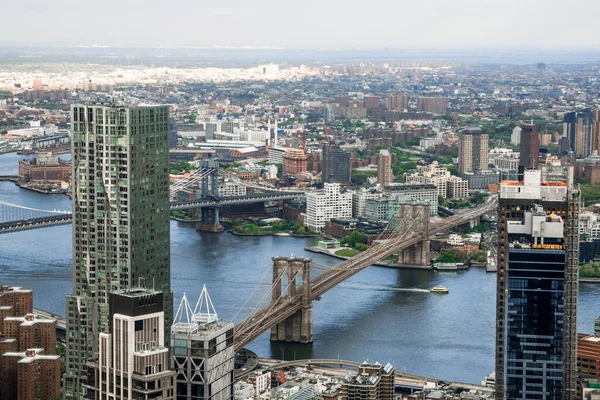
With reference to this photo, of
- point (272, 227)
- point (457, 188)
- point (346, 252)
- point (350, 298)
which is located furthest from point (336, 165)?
point (350, 298)

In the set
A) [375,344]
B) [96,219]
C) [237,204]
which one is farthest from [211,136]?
[96,219]

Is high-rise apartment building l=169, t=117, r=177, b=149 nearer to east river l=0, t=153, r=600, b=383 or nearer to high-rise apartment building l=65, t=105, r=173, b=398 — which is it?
east river l=0, t=153, r=600, b=383

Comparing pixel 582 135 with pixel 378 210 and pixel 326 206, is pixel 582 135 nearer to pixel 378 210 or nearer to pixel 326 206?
pixel 378 210

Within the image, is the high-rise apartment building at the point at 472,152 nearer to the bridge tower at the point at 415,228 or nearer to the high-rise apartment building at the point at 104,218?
the bridge tower at the point at 415,228

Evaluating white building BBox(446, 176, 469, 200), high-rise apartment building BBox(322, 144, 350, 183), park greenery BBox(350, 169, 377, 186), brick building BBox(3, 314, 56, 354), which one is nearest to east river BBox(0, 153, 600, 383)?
brick building BBox(3, 314, 56, 354)

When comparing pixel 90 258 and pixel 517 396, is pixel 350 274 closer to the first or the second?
pixel 90 258

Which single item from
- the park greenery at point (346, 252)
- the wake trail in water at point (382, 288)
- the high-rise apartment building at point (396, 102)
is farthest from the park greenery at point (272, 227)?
the high-rise apartment building at point (396, 102)

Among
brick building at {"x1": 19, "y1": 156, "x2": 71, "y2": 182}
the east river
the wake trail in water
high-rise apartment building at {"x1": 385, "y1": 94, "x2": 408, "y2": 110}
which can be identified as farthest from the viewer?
high-rise apartment building at {"x1": 385, "y1": 94, "x2": 408, "y2": 110}
